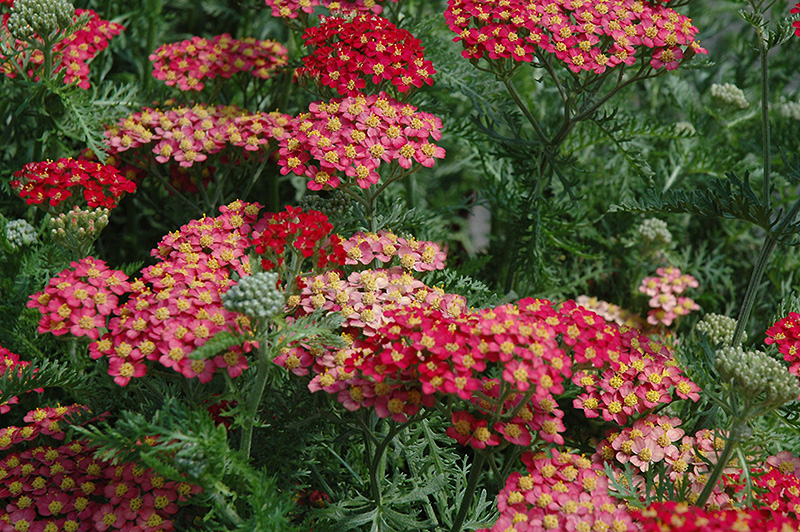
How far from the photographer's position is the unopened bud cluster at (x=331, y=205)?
91.8 inches

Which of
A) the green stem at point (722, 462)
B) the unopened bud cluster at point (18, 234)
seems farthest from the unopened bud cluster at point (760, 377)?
the unopened bud cluster at point (18, 234)

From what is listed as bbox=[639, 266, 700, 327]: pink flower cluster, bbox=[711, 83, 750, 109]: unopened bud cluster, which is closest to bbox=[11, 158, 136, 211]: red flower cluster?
bbox=[639, 266, 700, 327]: pink flower cluster

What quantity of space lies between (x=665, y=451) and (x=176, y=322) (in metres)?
1.40

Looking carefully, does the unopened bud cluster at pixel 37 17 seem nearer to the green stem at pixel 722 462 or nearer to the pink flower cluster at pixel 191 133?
the pink flower cluster at pixel 191 133

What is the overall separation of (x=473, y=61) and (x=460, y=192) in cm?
199

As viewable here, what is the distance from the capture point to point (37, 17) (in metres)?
2.32

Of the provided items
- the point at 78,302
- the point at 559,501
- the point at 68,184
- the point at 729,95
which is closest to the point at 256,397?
the point at 78,302

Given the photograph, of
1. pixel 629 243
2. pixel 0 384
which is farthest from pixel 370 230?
pixel 629 243

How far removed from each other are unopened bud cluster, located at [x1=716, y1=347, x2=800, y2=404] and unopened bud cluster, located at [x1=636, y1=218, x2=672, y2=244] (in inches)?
51.1

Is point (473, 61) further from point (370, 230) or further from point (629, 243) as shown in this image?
point (629, 243)

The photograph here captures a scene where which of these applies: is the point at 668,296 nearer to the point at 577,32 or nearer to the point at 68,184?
the point at 577,32

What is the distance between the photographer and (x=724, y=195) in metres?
2.08

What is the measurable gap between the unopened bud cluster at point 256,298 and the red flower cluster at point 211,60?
145 cm

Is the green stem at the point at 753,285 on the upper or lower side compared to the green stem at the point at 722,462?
upper
